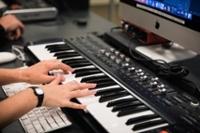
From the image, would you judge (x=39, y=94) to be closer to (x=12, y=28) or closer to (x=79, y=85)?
(x=79, y=85)

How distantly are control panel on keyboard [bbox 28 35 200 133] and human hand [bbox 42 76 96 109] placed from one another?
0.02 meters

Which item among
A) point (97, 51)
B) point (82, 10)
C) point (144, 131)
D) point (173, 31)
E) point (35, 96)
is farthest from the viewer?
point (82, 10)

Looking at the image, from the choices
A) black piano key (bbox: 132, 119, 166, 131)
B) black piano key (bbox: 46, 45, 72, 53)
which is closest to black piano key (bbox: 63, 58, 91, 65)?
black piano key (bbox: 46, 45, 72, 53)

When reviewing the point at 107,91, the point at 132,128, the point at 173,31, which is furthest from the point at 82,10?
the point at 132,128

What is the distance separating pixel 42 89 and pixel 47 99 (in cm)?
4

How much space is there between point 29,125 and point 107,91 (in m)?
0.24

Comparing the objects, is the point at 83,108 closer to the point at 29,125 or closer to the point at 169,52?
the point at 29,125

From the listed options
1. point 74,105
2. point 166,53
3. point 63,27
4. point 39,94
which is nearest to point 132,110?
point 74,105

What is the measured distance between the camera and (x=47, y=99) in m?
0.95

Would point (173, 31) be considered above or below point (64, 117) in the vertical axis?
above

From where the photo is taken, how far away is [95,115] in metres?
0.89

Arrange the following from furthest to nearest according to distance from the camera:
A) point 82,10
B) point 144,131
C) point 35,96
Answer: point 82,10, point 35,96, point 144,131

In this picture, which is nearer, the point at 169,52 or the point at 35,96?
the point at 35,96

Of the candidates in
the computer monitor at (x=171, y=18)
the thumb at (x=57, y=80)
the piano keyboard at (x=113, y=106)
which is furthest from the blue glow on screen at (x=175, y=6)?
the thumb at (x=57, y=80)
